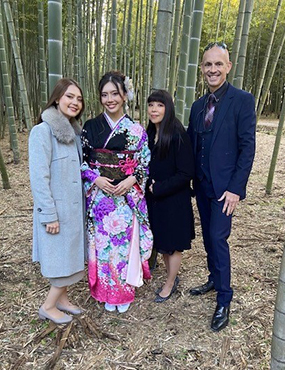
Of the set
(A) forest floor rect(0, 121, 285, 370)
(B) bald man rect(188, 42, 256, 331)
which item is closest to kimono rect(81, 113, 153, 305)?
(A) forest floor rect(0, 121, 285, 370)

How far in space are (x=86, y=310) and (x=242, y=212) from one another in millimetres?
2347

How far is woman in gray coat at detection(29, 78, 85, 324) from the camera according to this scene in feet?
5.89

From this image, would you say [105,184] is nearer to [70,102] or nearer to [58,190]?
[58,190]

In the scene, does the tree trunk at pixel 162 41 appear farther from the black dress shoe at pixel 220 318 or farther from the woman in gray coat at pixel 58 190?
the black dress shoe at pixel 220 318

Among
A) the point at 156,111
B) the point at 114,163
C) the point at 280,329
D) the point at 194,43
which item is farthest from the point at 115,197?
the point at 194,43

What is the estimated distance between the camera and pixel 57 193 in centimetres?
187

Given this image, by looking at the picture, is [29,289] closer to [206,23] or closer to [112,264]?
[112,264]

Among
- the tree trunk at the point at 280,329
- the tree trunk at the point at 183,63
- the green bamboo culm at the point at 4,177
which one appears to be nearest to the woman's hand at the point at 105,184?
the tree trunk at the point at 280,329

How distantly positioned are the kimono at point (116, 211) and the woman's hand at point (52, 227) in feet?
0.96

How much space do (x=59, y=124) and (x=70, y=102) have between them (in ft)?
0.48

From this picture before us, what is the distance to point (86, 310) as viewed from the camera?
2184 millimetres

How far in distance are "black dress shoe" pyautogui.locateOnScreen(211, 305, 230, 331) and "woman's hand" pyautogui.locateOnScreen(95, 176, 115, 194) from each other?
3.17 feet

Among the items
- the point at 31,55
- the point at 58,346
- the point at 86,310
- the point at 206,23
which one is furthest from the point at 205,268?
the point at 206,23

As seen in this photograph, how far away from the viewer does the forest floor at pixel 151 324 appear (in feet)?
5.80
